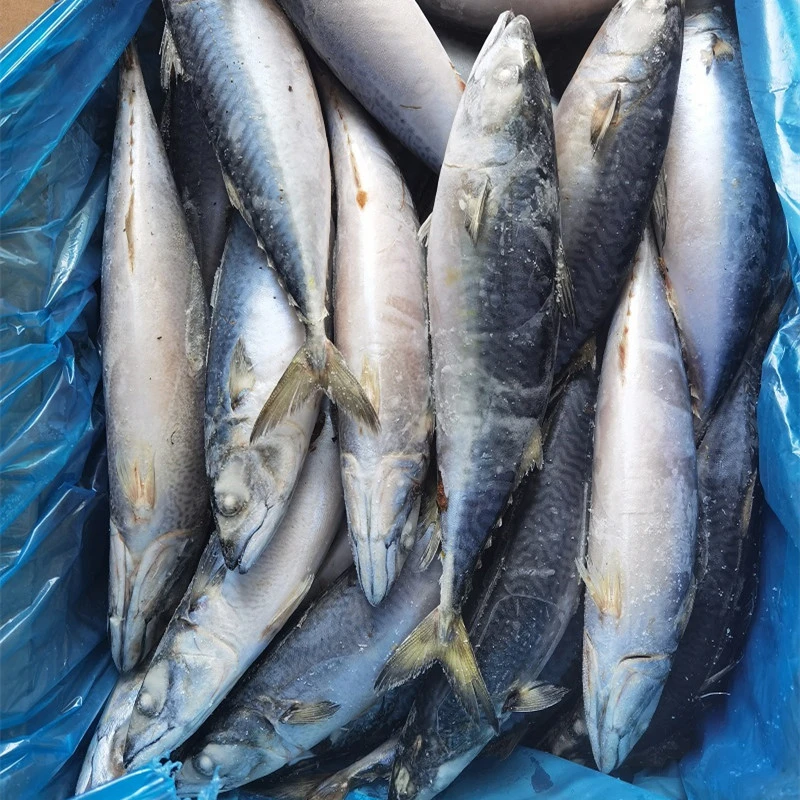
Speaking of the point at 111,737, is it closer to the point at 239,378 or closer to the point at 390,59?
the point at 239,378

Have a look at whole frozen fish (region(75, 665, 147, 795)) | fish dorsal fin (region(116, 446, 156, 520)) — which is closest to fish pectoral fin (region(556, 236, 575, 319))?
fish dorsal fin (region(116, 446, 156, 520))

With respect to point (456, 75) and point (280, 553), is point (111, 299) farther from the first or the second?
point (456, 75)

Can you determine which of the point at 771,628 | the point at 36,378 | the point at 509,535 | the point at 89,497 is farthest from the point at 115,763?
the point at 771,628

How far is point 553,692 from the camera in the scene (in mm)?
1343

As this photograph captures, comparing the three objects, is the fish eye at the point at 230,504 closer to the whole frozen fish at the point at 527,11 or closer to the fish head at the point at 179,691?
the fish head at the point at 179,691

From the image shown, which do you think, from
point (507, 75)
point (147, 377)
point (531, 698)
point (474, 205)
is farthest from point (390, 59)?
point (531, 698)

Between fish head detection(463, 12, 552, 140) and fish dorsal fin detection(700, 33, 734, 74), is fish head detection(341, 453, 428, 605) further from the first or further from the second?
fish dorsal fin detection(700, 33, 734, 74)


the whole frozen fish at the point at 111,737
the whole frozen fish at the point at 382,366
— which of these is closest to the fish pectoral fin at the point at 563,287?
the whole frozen fish at the point at 382,366

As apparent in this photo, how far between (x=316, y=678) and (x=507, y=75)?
113cm

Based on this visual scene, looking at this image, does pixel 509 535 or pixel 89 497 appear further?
pixel 89 497

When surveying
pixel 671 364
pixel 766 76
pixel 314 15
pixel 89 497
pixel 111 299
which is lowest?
pixel 89 497

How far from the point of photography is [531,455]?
4.15 feet

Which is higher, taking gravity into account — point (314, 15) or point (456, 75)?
point (314, 15)

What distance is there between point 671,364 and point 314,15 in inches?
36.4
